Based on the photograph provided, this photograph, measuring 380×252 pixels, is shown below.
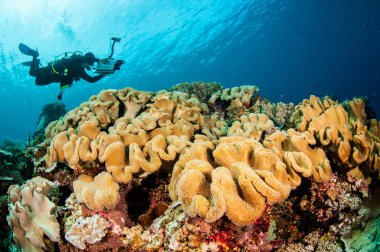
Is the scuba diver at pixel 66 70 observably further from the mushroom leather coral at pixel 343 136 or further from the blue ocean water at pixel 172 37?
the blue ocean water at pixel 172 37

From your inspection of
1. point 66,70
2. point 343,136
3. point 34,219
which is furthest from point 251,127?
point 66,70

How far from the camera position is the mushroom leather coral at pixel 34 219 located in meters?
3.12

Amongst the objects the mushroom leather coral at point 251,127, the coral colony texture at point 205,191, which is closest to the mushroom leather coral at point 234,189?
the coral colony texture at point 205,191

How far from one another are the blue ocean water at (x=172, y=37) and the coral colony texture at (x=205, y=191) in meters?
17.5

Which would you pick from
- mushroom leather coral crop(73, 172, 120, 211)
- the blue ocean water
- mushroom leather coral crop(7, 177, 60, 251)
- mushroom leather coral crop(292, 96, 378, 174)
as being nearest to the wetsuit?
mushroom leather coral crop(7, 177, 60, 251)

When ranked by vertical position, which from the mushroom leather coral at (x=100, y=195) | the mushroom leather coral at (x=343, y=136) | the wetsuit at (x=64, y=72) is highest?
the wetsuit at (x=64, y=72)

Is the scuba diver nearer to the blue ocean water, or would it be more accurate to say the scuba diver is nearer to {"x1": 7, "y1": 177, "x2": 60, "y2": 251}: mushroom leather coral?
{"x1": 7, "y1": 177, "x2": 60, "y2": 251}: mushroom leather coral

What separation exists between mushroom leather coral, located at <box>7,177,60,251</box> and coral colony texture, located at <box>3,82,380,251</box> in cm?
1

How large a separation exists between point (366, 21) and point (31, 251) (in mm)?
99481

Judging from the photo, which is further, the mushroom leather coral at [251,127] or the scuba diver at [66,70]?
the scuba diver at [66,70]

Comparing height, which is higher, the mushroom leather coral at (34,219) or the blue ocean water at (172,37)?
the blue ocean water at (172,37)

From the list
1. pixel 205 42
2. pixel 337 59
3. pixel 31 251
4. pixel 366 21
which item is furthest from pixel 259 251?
pixel 337 59

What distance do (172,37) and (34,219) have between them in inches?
1941

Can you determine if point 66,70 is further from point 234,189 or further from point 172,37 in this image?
point 172,37
